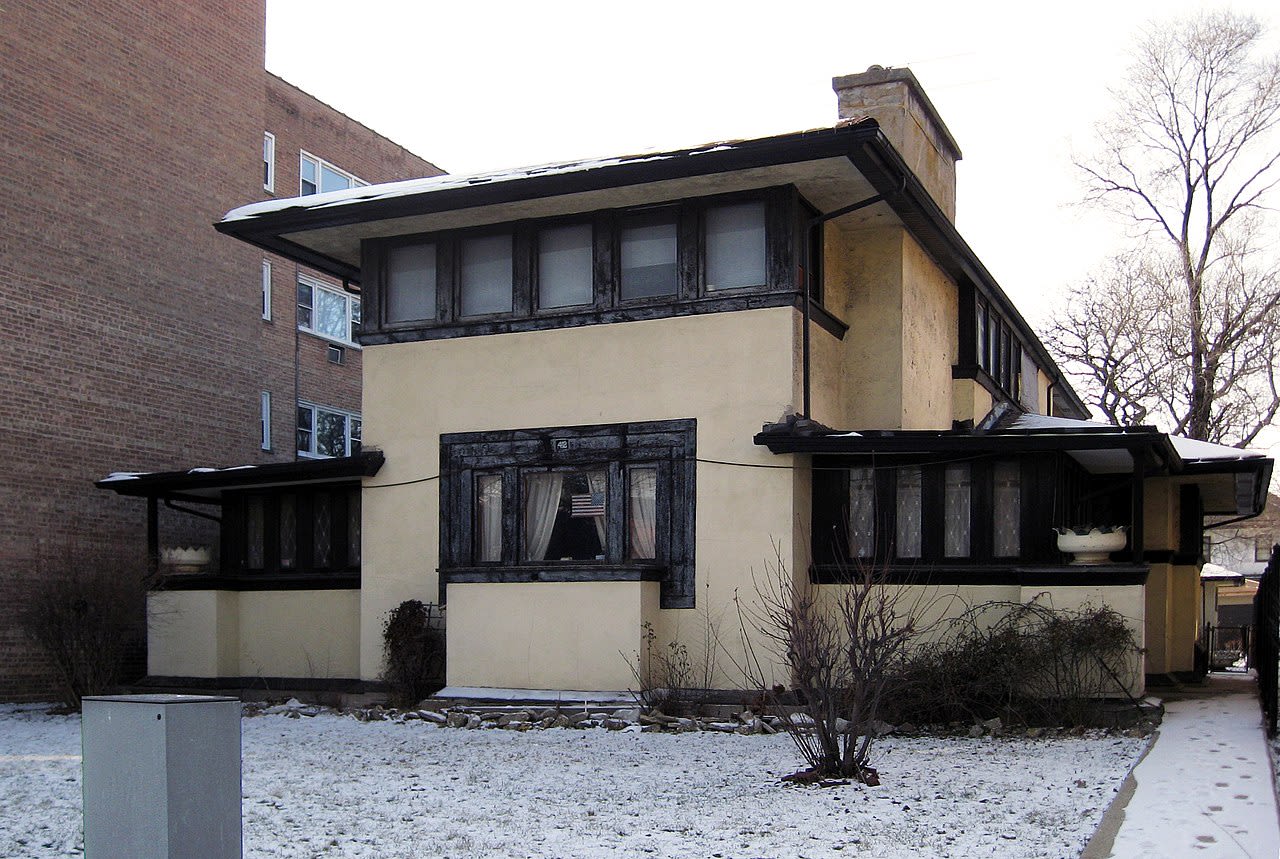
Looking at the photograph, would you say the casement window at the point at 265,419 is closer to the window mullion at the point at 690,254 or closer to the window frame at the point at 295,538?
the window frame at the point at 295,538

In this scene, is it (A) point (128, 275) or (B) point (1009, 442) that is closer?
(B) point (1009, 442)

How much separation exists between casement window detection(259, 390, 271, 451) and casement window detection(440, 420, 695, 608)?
8347 millimetres

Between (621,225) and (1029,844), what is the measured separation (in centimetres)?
978

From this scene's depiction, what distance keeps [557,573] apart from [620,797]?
5.79 metres

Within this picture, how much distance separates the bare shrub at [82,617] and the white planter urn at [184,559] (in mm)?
343

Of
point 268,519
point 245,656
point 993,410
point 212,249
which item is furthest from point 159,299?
point 993,410

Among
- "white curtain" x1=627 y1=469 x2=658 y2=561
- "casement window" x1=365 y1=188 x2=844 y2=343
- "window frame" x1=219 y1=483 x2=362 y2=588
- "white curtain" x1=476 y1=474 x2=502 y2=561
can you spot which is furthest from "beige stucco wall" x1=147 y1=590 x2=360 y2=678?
"white curtain" x1=627 y1=469 x2=658 y2=561

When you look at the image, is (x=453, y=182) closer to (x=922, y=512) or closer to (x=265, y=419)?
(x=922, y=512)

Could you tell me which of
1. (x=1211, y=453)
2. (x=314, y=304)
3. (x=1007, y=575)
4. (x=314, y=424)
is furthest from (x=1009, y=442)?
(x=314, y=304)

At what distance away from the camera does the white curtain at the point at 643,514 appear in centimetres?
1566

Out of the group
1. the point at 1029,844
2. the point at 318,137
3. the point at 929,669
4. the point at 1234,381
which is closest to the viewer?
the point at 1029,844

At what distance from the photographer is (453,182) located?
16172 millimetres

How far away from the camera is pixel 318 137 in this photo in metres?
27.5

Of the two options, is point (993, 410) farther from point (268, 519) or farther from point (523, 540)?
point (268, 519)
